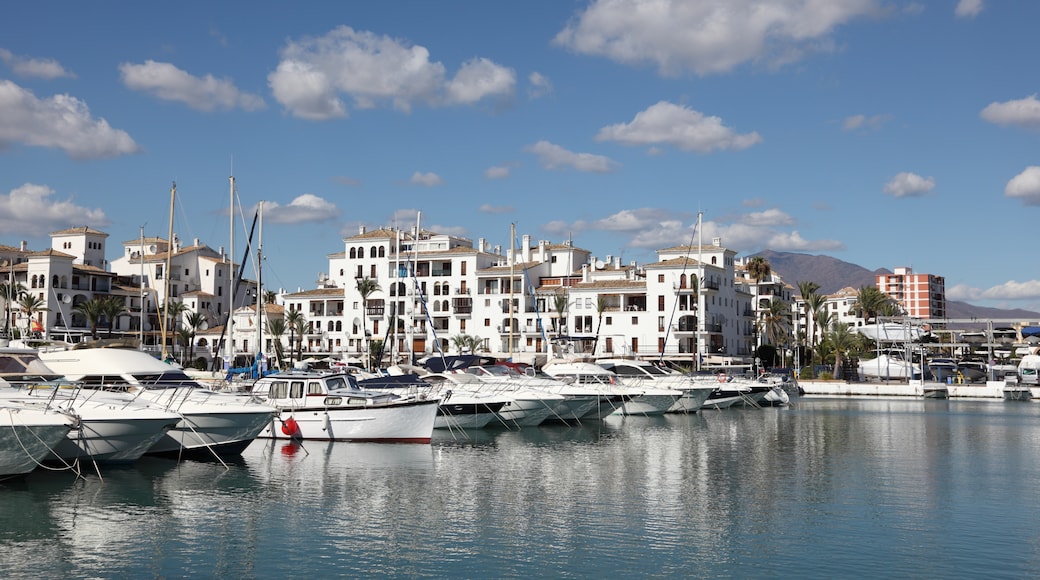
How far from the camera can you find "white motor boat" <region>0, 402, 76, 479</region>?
24.3 meters

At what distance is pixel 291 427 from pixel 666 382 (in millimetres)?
31117

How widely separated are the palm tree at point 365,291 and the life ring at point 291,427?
69.7m

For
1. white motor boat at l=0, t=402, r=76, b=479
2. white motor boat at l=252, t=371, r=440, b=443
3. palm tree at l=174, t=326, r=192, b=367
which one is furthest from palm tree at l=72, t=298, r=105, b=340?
white motor boat at l=0, t=402, r=76, b=479

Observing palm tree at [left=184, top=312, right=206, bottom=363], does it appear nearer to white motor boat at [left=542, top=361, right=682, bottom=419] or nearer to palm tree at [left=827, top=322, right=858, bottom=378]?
white motor boat at [left=542, top=361, right=682, bottom=419]

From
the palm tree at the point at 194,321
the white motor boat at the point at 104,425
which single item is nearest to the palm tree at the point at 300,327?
the palm tree at the point at 194,321

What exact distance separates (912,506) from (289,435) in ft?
73.4

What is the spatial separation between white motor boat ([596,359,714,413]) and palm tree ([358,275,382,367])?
151 feet

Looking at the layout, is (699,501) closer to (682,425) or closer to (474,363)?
(682,425)

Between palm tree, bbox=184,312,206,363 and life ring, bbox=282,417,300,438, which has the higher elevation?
palm tree, bbox=184,312,206,363

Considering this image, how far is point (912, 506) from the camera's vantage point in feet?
84.6

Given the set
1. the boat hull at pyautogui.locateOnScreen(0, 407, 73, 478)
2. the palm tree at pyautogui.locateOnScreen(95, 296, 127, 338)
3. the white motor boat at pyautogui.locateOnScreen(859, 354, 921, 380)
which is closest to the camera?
the boat hull at pyautogui.locateOnScreen(0, 407, 73, 478)

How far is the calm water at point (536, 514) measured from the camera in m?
19.0

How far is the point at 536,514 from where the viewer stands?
23.9 metres

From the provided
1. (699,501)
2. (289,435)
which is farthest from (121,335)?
(699,501)
